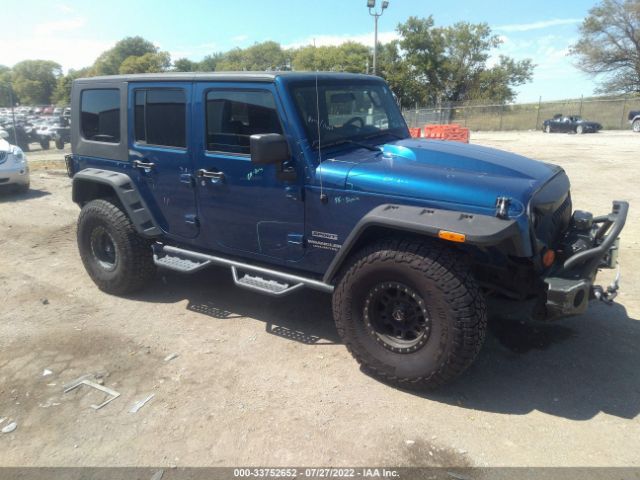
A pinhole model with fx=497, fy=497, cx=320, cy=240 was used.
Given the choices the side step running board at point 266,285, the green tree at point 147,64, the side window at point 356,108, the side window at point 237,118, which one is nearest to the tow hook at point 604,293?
the side step running board at point 266,285

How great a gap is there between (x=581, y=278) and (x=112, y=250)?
4.28m

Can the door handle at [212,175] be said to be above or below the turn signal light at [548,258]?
above

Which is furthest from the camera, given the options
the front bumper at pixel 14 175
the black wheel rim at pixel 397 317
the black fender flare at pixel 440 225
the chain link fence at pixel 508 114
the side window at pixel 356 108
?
the chain link fence at pixel 508 114

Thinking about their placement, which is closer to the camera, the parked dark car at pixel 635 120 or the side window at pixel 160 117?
the side window at pixel 160 117

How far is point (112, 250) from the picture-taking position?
5.12 m

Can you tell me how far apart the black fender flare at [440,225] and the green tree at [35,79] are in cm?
7449

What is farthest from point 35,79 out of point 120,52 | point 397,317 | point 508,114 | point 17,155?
point 397,317

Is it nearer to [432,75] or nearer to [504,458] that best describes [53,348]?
[504,458]

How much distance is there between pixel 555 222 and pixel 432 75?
57.1m

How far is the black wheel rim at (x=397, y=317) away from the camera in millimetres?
3242

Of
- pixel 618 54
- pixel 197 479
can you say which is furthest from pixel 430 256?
pixel 618 54

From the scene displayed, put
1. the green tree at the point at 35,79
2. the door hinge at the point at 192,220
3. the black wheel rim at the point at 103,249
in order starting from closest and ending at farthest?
the door hinge at the point at 192,220, the black wheel rim at the point at 103,249, the green tree at the point at 35,79

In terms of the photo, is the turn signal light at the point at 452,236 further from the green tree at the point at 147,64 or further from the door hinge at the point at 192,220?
the green tree at the point at 147,64

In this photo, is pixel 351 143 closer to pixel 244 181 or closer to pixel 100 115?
pixel 244 181
